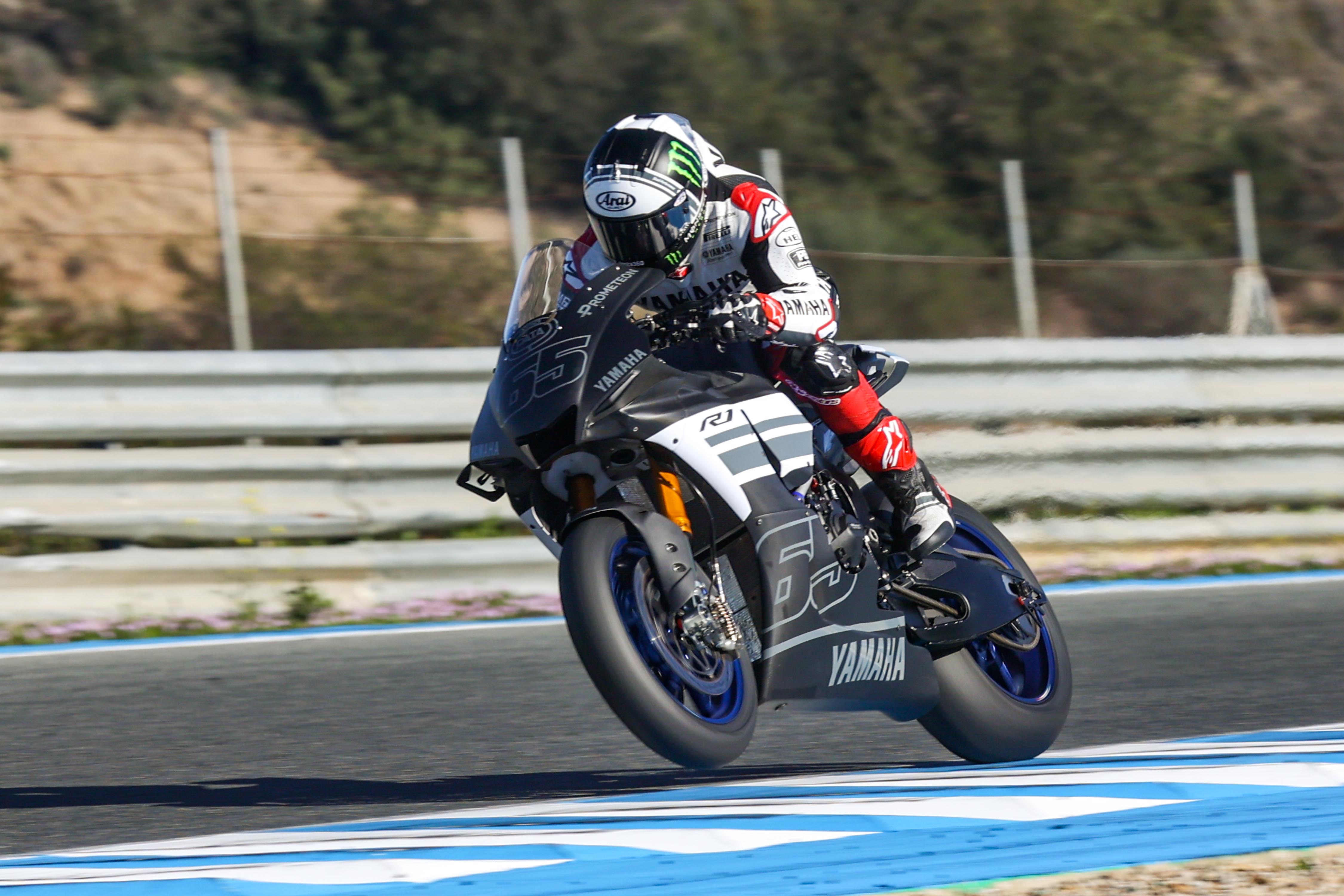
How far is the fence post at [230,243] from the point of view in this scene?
346 inches

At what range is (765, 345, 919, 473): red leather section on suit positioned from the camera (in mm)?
4012

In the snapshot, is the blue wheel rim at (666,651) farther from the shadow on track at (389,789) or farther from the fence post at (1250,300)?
the fence post at (1250,300)

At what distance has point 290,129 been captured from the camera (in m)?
20.1

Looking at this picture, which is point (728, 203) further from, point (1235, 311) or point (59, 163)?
point (59, 163)

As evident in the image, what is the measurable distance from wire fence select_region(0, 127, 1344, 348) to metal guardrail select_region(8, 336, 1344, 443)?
131 centimetres

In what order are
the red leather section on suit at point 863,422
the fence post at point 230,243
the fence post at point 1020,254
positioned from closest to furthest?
1. the red leather section on suit at point 863,422
2. the fence post at point 230,243
3. the fence post at point 1020,254

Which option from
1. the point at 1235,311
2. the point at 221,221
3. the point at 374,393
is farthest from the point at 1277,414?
the point at 221,221

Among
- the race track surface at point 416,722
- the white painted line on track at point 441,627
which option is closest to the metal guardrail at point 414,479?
the white painted line on track at point 441,627

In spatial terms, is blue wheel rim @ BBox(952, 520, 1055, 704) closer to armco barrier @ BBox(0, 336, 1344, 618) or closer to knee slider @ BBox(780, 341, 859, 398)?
knee slider @ BBox(780, 341, 859, 398)

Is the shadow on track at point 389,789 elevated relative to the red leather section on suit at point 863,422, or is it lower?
lower

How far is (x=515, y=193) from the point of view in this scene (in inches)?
356

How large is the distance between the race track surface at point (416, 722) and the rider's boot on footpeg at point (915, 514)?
1.76ft

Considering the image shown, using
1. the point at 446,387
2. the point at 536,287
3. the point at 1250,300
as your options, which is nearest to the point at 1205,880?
the point at 536,287

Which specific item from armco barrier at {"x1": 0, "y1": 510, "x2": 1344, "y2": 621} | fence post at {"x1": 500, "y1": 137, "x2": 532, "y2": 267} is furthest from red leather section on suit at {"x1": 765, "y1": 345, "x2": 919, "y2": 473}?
fence post at {"x1": 500, "y1": 137, "x2": 532, "y2": 267}
